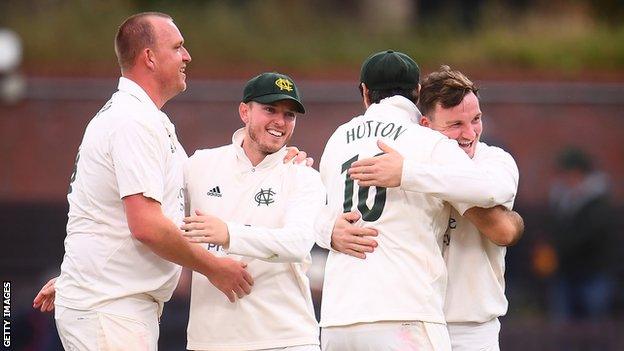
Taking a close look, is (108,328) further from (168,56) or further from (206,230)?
(168,56)

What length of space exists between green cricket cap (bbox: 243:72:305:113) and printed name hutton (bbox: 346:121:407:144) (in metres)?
0.47

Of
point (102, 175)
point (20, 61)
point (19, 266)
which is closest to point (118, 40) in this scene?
point (102, 175)

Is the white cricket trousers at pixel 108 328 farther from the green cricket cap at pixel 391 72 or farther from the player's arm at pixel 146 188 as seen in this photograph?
the green cricket cap at pixel 391 72

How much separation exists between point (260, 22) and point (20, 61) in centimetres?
392

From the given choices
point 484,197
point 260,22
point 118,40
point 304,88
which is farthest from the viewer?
point 260,22

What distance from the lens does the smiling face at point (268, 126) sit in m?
6.04

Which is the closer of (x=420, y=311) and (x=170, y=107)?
(x=420, y=311)

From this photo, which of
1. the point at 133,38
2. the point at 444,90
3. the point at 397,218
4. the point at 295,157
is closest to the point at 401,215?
the point at 397,218

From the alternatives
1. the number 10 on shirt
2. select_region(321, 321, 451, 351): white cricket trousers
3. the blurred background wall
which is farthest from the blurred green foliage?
select_region(321, 321, 451, 351): white cricket trousers

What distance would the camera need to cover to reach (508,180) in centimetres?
541

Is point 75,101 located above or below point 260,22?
below

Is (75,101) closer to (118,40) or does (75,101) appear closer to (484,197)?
(118,40)

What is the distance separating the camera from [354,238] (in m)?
5.43

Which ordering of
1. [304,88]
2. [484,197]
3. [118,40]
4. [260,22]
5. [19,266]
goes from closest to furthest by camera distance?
1. [484,197]
2. [118,40]
3. [19,266]
4. [304,88]
5. [260,22]
